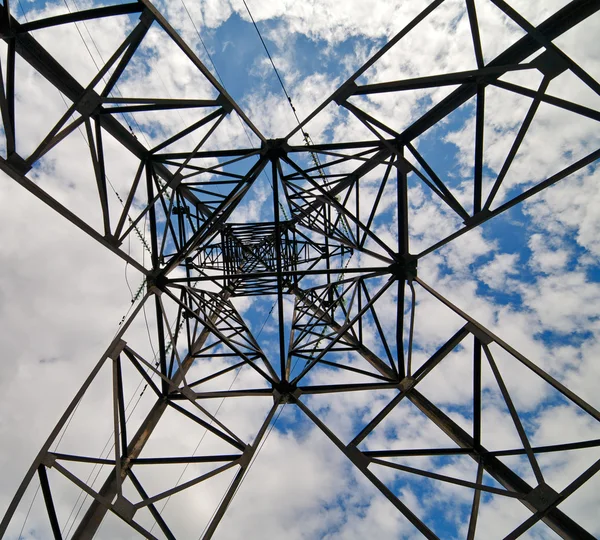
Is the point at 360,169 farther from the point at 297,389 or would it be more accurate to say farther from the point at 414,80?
the point at 297,389

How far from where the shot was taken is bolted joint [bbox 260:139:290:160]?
7535 millimetres

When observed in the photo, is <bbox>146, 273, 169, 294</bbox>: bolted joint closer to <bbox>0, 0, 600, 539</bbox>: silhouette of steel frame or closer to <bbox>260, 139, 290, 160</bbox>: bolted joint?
<bbox>0, 0, 600, 539</bbox>: silhouette of steel frame

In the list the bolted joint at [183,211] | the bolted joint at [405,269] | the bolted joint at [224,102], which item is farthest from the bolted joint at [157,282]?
the bolted joint at [405,269]

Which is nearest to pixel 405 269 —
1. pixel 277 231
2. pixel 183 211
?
pixel 277 231

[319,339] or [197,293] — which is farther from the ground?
[197,293]

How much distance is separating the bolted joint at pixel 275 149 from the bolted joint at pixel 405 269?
354 cm

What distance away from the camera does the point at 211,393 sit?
267 inches

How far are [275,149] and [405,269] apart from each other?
12.9 feet

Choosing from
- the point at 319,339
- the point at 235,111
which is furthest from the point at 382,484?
the point at 235,111

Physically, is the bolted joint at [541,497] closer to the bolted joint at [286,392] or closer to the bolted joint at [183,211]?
the bolted joint at [286,392]

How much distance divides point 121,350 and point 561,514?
6887 millimetres

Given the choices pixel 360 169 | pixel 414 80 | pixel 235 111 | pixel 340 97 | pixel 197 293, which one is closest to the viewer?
pixel 414 80

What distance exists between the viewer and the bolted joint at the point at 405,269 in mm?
6641

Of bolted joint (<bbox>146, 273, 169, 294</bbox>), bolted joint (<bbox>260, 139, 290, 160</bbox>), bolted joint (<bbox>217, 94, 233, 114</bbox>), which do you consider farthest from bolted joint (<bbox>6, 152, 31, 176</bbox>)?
bolted joint (<bbox>260, 139, 290, 160</bbox>)
